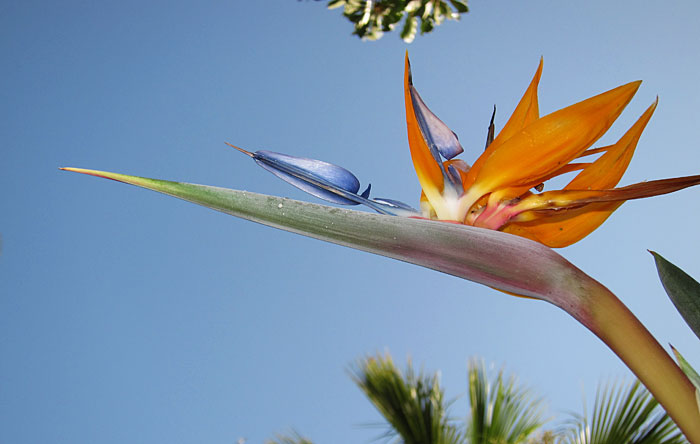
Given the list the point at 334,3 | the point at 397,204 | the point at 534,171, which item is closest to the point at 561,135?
the point at 534,171

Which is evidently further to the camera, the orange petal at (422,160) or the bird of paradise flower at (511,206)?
the orange petal at (422,160)

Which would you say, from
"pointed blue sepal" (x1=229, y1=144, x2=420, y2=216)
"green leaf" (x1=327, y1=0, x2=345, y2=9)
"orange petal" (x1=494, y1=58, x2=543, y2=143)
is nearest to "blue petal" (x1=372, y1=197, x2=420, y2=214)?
"pointed blue sepal" (x1=229, y1=144, x2=420, y2=216)

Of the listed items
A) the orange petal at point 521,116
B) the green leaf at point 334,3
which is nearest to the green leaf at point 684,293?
the orange petal at point 521,116

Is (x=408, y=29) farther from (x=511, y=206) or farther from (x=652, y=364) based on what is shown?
(x=652, y=364)

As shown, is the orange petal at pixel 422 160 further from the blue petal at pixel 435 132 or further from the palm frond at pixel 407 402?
the palm frond at pixel 407 402

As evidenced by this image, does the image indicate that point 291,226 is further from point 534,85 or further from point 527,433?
point 527,433

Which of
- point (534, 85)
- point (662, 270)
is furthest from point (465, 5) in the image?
point (662, 270)

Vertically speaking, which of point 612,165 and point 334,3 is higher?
point 334,3
